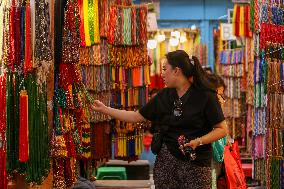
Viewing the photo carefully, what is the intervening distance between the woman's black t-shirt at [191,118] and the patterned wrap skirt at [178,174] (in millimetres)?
48

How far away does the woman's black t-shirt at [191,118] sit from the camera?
184 inches

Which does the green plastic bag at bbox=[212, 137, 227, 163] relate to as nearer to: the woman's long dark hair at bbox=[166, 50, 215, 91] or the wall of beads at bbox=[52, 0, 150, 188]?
the woman's long dark hair at bbox=[166, 50, 215, 91]

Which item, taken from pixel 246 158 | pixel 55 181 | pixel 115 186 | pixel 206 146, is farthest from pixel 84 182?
pixel 246 158

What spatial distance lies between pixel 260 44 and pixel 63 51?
3602 millimetres

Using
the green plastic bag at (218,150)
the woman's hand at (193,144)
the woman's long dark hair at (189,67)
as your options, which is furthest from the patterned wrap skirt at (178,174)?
the green plastic bag at (218,150)

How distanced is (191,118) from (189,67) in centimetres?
43

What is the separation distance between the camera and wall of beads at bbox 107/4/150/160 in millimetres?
8088

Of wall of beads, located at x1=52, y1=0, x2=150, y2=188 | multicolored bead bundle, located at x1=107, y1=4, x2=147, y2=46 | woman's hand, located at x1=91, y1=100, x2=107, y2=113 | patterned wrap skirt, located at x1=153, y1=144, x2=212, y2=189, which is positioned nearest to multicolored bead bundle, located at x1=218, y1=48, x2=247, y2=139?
wall of beads, located at x1=52, y1=0, x2=150, y2=188

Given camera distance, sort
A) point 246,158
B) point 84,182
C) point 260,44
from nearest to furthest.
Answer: point 84,182 → point 260,44 → point 246,158

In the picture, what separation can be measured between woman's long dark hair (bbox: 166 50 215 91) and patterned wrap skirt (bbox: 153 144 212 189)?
59 centimetres

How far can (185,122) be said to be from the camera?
183 inches

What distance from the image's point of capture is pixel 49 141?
473cm

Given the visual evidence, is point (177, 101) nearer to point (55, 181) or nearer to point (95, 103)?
point (95, 103)

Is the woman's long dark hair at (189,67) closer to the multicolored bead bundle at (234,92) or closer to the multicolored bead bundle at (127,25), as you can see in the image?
the multicolored bead bundle at (127,25)
